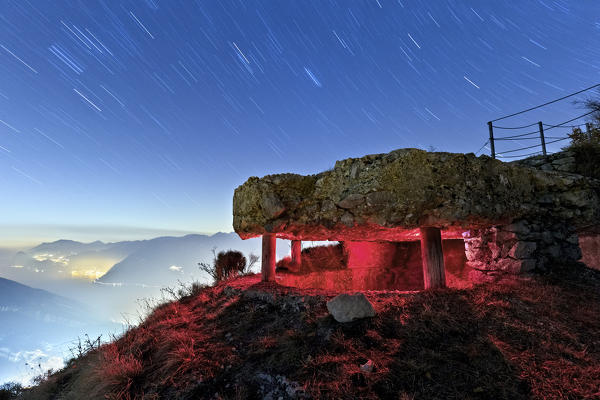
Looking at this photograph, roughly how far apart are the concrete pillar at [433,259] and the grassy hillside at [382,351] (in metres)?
0.64

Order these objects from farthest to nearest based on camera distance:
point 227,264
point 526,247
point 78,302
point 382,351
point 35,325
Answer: point 78,302
point 35,325
point 227,264
point 526,247
point 382,351

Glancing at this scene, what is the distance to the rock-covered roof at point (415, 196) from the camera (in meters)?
5.78

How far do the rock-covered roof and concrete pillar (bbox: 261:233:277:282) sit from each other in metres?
0.59

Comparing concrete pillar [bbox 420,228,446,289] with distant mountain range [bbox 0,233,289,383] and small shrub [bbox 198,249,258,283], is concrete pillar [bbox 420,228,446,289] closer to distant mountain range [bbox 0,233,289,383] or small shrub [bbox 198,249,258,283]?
small shrub [bbox 198,249,258,283]

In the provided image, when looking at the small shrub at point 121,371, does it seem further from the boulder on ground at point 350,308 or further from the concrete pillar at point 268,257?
the concrete pillar at point 268,257

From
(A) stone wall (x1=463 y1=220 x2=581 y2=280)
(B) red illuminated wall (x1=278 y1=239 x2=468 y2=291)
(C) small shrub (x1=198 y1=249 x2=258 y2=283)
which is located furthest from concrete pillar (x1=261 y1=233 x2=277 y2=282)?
(A) stone wall (x1=463 y1=220 x2=581 y2=280)

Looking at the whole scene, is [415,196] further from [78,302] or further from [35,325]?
[78,302]

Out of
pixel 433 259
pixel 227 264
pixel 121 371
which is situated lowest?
pixel 121 371

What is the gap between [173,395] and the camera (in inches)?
138

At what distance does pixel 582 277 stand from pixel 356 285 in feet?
20.4

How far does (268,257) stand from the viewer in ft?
25.0

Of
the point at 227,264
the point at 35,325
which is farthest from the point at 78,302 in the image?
the point at 227,264

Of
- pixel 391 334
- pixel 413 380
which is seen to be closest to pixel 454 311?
pixel 391 334

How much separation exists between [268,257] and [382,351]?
442cm
